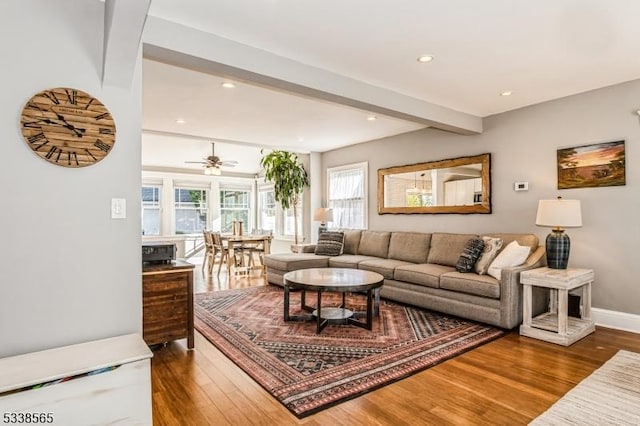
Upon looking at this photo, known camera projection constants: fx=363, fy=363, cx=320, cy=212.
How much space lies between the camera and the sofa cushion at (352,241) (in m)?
6.16

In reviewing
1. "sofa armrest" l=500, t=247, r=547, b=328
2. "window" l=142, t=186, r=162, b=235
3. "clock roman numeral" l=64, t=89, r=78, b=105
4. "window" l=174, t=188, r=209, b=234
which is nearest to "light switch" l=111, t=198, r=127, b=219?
"clock roman numeral" l=64, t=89, r=78, b=105

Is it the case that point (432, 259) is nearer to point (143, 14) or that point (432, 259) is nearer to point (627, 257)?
point (627, 257)

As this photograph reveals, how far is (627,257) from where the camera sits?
3688mm

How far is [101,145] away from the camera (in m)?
2.20

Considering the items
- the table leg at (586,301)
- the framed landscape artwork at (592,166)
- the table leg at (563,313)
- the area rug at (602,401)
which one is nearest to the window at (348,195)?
the framed landscape artwork at (592,166)

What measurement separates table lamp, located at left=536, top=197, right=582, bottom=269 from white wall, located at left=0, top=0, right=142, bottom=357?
3722 millimetres

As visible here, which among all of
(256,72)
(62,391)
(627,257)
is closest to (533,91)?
(627,257)

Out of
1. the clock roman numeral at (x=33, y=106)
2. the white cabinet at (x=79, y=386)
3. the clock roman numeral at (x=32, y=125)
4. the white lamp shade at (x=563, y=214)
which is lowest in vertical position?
the white cabinet at (x=79, y=386)

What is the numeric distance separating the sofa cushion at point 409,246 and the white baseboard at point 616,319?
1966mm

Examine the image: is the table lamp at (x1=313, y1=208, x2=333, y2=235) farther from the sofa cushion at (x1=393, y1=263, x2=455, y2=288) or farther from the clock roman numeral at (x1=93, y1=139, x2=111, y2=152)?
the clock roman numeral at (x1=93, y1=139, x2=111, y2=152)

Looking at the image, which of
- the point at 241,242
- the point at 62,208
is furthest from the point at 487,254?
the point at 241,242

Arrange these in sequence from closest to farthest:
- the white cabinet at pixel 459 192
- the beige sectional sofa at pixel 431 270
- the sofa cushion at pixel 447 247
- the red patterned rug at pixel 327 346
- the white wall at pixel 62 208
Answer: the white wall at pixel 62 208, the red patterned rug at pixel 327 346, the beige sectional sofa at pixel 431 270, the sofa cushion at pixel 447 247, the white cabinet at pixel 459 192

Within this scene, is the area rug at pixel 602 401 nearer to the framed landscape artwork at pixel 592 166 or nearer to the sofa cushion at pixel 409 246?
the framed landscape artwork at pixel 592 166

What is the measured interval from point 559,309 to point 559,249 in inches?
26.8
